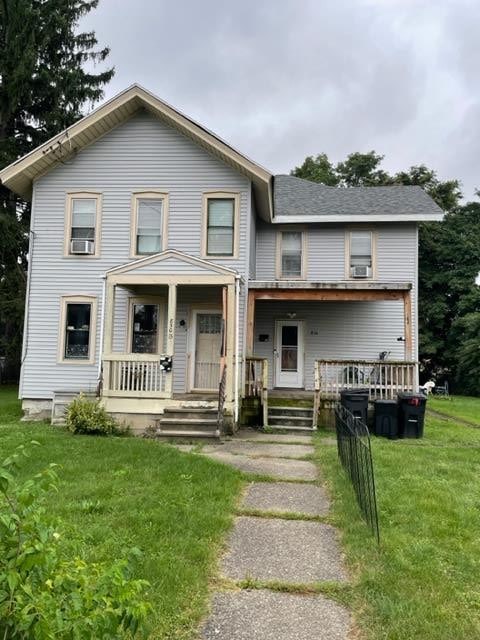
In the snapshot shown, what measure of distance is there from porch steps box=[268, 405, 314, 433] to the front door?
68.0 inches

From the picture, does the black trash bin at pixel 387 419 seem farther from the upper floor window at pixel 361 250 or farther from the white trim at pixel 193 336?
the upper floor window at pixel 361 250

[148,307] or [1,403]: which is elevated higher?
[148,307]

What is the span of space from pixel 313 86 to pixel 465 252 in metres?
12.3

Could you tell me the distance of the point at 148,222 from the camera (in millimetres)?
12164

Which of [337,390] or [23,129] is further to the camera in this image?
[23,129]

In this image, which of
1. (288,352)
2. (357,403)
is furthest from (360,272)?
(357,403)

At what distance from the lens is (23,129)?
22766 millimetres

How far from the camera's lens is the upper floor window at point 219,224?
1183 cm

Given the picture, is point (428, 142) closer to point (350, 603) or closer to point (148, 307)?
point (148, 307)

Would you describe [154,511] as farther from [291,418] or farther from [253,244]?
[253,244]

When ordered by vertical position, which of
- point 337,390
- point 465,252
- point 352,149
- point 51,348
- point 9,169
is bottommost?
point 337,390

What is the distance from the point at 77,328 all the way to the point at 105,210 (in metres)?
3.08

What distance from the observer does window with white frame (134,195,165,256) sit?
12.1 metres

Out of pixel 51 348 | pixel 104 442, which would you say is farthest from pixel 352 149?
pixel 104 442
